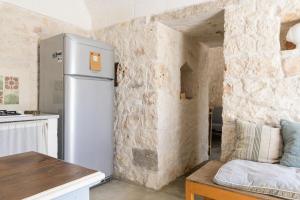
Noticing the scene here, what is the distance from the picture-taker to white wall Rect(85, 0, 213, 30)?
2622mm

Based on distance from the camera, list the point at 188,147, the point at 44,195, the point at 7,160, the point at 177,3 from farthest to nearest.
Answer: the point at 188,147
the point at 177,3
the point at 7,160
the point at 44,195

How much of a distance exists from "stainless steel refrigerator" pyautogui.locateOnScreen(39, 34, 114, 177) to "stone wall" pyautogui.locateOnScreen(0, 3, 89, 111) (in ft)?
0.35

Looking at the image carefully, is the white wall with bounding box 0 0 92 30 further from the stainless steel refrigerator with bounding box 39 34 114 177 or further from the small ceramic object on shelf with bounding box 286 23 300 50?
the small ceramic object on shelf with bounding box 286 23 300 50

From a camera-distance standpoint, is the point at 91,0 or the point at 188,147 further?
the point at 188,147

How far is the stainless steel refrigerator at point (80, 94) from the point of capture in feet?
7.86

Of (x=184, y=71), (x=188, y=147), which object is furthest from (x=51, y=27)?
(x=188, y=147)

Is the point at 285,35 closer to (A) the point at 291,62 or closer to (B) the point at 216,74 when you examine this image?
(A) the point at 291,62

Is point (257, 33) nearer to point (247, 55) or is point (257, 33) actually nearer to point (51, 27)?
point (247, 55)

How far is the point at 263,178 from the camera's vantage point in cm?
153

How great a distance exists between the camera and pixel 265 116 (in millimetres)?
2070

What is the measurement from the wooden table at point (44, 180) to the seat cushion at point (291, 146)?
5.09 ft

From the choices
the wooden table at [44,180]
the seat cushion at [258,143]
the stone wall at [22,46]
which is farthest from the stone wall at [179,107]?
the wooden table at [44,180]

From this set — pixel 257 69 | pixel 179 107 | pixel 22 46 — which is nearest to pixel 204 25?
pixel 257 69

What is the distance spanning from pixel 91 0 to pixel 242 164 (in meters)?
2.80
